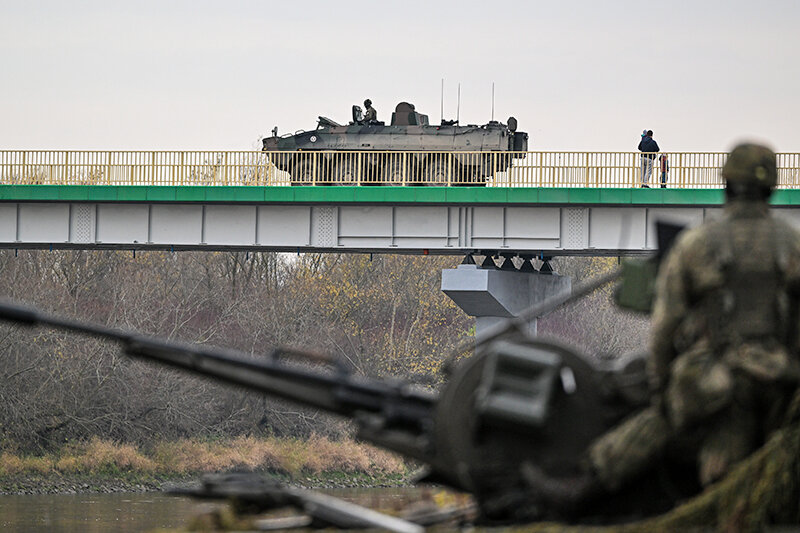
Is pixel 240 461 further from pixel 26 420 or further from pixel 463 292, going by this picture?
pixel 463 292

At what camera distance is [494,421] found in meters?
9.47

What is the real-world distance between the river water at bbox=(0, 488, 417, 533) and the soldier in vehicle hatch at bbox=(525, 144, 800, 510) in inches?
1019

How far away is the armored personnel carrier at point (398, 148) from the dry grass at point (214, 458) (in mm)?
10678

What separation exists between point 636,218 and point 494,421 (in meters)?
40.1

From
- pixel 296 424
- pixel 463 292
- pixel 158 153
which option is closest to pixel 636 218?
pixel 463 292

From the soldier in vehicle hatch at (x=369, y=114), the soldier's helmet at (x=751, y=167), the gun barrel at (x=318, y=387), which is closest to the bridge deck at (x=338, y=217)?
the soldier in vehicle hatch at (x=369, y=114)

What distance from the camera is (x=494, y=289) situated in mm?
50312

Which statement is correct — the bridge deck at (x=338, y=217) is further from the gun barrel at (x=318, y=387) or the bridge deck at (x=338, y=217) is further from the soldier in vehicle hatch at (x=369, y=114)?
the gun barrel at (x=318, y=387)

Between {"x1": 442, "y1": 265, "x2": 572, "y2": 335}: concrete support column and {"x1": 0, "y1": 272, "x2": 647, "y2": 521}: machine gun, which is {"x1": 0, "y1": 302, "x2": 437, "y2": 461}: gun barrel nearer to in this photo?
{"x1": 0, "y1": 272, "x2": 647, "y2": 521}: machine gun

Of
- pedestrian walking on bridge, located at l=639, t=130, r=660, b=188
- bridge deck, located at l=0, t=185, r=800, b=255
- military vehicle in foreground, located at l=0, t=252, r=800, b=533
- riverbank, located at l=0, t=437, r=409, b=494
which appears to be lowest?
riverbank, located at l=0, t=437, r=409, b=494

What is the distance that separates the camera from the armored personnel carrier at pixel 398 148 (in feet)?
177

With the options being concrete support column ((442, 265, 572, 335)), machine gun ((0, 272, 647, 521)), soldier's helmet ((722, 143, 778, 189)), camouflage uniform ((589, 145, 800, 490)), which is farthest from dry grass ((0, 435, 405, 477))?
soldier's helmet ((722, 143, 778, 189))

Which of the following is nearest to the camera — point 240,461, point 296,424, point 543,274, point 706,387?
point 706,387

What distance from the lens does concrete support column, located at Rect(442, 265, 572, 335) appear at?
50.1 m
